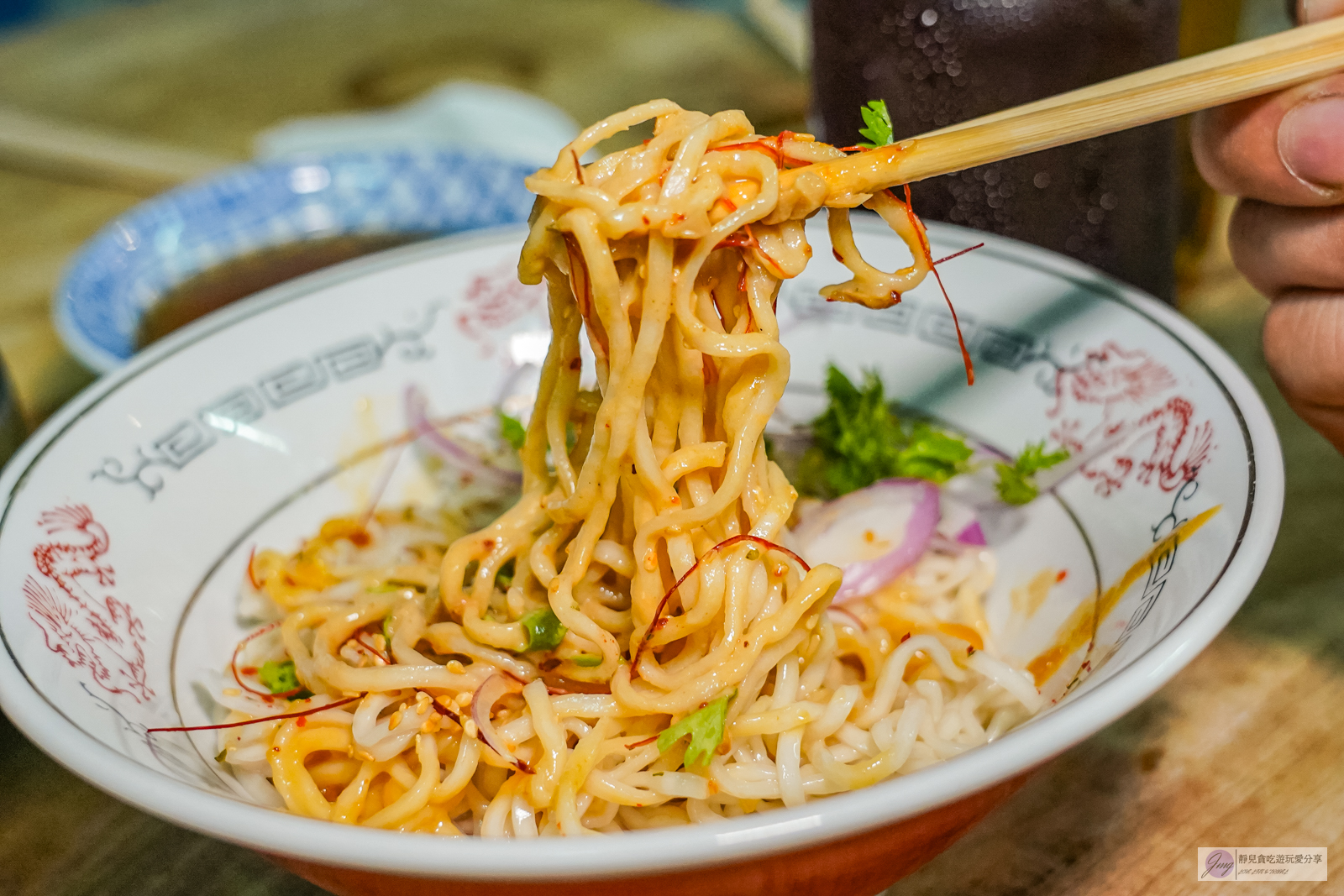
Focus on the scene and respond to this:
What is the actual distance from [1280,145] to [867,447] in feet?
2.73

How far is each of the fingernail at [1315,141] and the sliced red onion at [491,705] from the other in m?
1.37

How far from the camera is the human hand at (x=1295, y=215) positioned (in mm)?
1415

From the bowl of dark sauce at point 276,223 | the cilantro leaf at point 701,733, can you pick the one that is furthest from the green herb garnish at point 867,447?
the bowl of dark sauce at point 276,223

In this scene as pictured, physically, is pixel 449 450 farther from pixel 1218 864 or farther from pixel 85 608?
pixel 1218 864

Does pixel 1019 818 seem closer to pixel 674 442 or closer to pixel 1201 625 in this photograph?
pixel 1201 625

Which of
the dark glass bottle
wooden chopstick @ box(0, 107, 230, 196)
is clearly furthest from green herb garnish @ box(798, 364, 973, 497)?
wooden chopstick @ box(0, 107, 230, 196)

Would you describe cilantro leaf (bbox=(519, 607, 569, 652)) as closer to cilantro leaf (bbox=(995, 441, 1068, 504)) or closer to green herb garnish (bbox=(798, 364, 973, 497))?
green herb garnish (bbox=(798, 364, 973, 497))

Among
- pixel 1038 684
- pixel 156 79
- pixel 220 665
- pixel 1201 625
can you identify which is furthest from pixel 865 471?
pixel 156 79

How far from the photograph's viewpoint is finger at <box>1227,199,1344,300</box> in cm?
154

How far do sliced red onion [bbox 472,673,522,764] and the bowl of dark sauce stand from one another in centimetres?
199

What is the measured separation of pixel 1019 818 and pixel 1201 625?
22.1 inches

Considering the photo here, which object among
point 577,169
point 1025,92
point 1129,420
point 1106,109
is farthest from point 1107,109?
point 1025,92

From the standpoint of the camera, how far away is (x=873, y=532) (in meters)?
1.87

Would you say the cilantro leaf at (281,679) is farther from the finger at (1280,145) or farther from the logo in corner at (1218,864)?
the finger at (1280,145)
